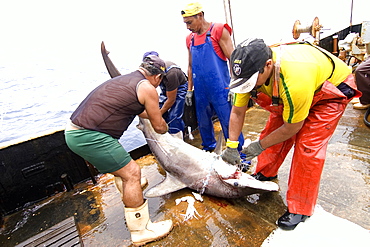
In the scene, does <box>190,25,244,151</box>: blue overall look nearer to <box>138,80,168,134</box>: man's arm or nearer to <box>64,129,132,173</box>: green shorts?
<box>138,80,168,134</box>: man's arm

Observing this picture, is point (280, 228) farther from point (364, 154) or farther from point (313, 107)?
point (364, 154)

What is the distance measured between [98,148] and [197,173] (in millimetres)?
1303

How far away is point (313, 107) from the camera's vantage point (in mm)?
2119

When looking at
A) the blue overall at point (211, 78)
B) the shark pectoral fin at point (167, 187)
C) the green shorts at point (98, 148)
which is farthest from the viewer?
the blue overall at point (211, 78)

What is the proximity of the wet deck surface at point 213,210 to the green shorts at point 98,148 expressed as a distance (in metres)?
0.95

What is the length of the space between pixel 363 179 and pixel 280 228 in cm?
129

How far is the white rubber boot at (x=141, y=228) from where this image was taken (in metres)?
2.39

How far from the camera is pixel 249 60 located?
5.47 feet

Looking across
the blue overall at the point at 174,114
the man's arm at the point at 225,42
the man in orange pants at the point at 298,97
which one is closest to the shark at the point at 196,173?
the man in orange pants at the point at 298,97

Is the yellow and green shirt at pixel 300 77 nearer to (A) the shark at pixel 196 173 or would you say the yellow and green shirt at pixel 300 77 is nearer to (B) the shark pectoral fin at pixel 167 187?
(A) the shark at pixel 196 173

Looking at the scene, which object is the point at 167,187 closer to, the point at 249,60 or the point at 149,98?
the point at 149,98

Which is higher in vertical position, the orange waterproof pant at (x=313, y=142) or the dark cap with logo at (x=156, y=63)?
the dark cap with logo at (x=156, y=63)

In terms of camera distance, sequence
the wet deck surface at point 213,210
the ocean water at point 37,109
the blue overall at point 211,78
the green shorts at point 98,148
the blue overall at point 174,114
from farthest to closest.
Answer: the ocean water at point 37,109, the blue overall at point 174,114, the blue overall at point 211,78, the wet deck surface at point 213,210, the green shorts at point 98,148

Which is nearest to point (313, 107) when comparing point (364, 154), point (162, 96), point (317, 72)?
point (317, 72)
